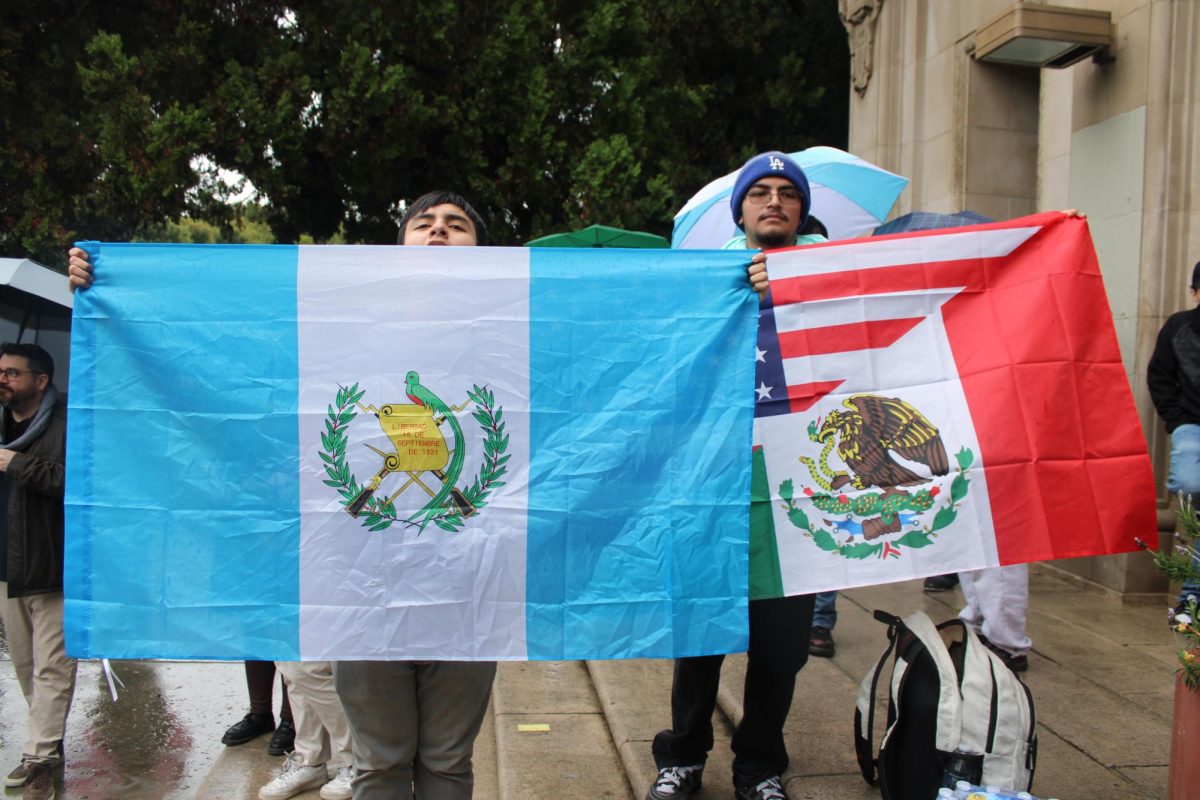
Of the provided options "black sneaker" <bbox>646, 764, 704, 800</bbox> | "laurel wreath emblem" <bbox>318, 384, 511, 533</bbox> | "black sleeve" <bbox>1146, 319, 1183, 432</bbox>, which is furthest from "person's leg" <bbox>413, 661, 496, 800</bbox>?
"black sleeve" <bbox>1146, 319, 1183, 432</bbox>

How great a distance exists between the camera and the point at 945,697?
3002mm

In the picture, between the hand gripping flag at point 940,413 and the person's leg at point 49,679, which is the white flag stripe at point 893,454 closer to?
the hand gripping flag at point 940,413

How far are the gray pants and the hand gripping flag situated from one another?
967mm

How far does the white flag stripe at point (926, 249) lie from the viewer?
3.29 meters

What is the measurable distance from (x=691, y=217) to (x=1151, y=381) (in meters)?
2.54

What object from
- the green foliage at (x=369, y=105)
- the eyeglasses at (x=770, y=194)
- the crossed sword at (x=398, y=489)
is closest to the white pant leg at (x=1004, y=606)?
the eyeglasses at (x=770, y=194)

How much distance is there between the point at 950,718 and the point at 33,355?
3.97m

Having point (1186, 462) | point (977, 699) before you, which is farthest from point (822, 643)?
point (977, 699)

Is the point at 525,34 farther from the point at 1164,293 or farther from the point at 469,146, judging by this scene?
the point at 1164,293

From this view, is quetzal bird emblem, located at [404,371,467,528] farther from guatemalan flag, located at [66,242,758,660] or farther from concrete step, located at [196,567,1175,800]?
concrete step, located at [196,567,1175,800]

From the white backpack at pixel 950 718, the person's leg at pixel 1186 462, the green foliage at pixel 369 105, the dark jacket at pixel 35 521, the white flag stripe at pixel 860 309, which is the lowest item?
the white backpack at pixel 950 718

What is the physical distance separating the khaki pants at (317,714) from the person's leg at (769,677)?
1.54 meters

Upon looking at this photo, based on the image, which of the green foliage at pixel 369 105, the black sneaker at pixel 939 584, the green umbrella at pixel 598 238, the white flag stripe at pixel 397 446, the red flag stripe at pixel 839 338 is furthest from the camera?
the green foliage at pixel 369 105

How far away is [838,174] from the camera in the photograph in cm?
589
